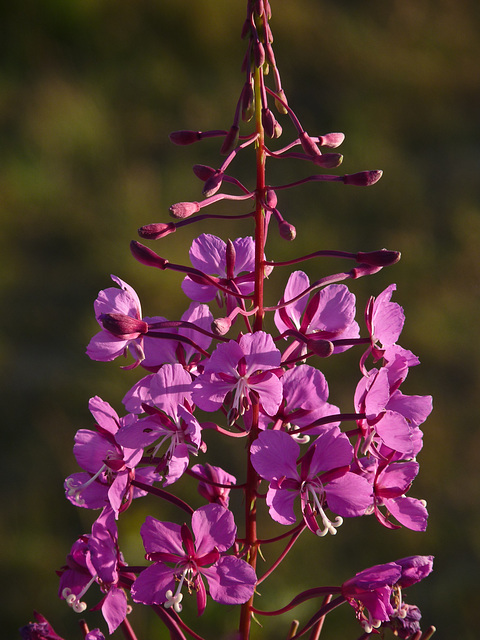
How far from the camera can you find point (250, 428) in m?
0.57

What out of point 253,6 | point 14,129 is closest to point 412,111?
point 14,129

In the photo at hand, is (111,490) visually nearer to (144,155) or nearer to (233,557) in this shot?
(233,557)

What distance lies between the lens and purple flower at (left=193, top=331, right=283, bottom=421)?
0.51 meters

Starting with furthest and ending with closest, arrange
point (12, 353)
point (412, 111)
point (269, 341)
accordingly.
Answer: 1. point (412, 111)
2. point (12, 353)
3. point (269, 341)

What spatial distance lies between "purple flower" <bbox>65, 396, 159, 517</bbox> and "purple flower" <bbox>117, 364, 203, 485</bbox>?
29mm

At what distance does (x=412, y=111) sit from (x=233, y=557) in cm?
134

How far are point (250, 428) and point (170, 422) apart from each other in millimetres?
69

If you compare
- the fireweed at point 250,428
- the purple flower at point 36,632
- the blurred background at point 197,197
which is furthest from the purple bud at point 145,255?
the blurred background at point 197,197

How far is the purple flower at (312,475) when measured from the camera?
0.52 m

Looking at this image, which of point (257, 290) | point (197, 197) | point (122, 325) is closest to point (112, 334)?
point (122, 325)

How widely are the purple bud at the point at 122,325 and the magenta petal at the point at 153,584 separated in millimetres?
179

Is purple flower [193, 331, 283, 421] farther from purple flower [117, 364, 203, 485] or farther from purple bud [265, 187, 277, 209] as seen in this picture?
purple bud [265, 187, 277, 209]

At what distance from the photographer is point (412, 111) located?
1.61 metres

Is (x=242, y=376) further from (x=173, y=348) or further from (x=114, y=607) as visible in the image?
(x=114, y=607)
